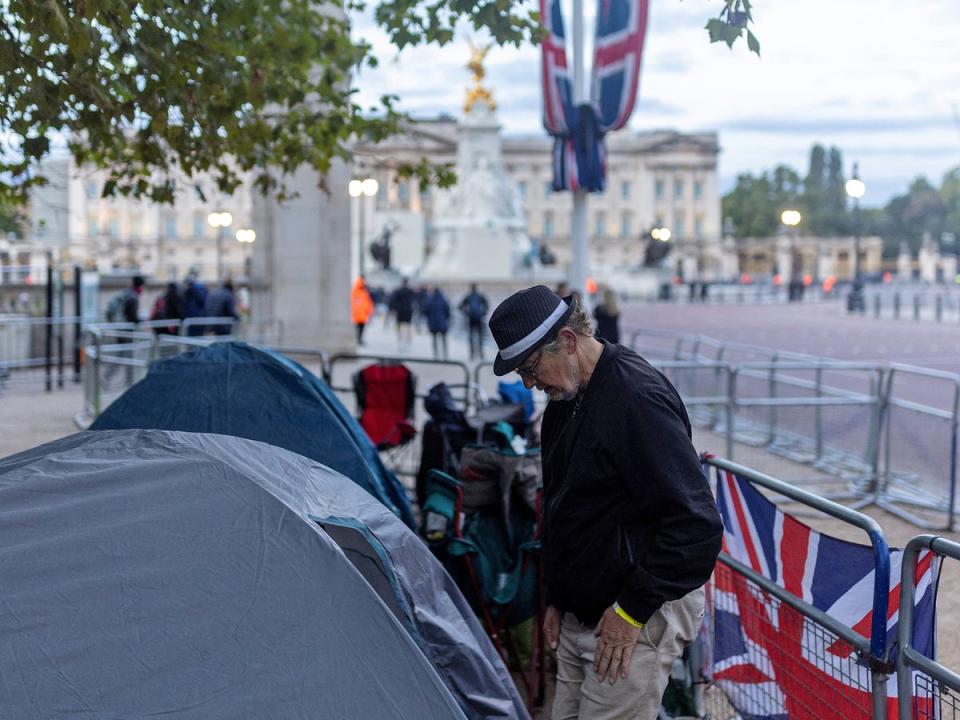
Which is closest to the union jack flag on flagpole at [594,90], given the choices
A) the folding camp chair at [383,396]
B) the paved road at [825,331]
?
the folding camp chair at [383,396]

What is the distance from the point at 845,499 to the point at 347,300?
46.9 ft

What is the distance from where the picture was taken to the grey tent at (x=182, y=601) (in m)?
2.95

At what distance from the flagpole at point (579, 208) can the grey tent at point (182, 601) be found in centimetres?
1190

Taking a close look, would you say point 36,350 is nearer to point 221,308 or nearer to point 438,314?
point 221,308

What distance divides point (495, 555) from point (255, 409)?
158 cm

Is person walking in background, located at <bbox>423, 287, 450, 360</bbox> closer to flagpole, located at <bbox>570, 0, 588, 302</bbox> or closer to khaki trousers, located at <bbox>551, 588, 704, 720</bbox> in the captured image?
flagpole, located at <bbox>570, 0, 588, 302</bbox>

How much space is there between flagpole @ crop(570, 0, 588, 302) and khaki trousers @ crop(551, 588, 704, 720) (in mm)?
11578

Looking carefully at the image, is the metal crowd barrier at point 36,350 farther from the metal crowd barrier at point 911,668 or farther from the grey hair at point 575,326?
the metal crowd barrier at point 911,668

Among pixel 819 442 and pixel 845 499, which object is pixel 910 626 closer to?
pixel 845 499

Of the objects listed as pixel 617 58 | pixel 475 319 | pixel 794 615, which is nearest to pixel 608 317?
pixel 617 58

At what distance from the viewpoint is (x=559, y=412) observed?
3.93 meters

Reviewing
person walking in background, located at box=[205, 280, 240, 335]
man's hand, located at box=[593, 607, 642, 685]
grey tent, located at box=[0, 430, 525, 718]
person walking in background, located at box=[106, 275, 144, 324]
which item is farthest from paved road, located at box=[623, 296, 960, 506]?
person walking in background, located at box=[106, 275, 144, 324]

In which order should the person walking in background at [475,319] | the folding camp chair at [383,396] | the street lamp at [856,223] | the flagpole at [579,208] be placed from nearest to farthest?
the folding camp chair at [383,396], the flagpole at [579,208], the person walking in background at [475,319], the street lamp at [856,223]

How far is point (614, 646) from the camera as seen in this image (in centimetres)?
348
